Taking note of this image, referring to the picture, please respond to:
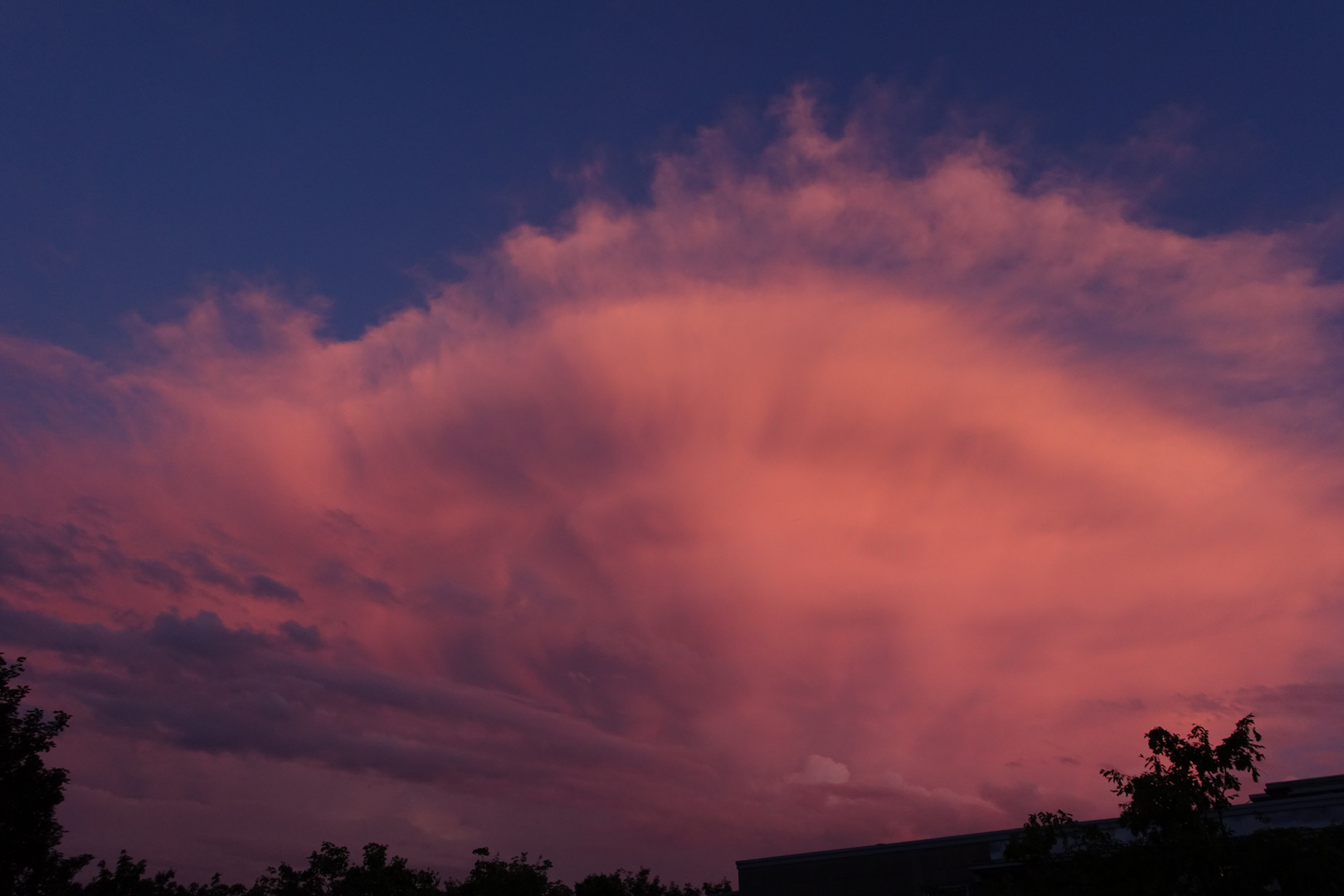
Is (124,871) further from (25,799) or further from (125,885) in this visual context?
(25,799)

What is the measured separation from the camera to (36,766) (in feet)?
138

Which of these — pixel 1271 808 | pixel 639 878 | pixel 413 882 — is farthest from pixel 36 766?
pixel 639 878

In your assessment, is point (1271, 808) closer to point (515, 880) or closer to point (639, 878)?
point (515, 880)

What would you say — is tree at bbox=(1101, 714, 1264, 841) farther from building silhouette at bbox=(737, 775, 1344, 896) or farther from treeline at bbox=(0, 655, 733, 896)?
treeline at bbox=(0, 655, 733, 896)

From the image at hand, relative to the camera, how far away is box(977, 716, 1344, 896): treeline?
66.3ft

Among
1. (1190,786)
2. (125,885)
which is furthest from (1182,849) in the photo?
(125,885)

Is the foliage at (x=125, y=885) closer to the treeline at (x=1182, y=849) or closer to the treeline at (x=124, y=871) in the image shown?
the treeline at (x=124, y=871)

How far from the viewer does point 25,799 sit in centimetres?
4144

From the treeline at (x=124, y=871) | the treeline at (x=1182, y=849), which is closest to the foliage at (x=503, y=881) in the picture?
the treeline at (x=124, y=871)

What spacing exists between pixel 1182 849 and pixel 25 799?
47.3 m

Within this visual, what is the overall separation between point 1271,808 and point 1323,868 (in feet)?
52.2

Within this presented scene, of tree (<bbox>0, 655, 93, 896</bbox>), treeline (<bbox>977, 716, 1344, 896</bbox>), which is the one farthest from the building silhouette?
tree (<bbox>0, 655, 93, 896</bbox>)

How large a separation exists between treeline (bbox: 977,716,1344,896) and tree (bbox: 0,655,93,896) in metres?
42.3

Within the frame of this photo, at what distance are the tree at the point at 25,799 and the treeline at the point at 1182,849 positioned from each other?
42.3m
